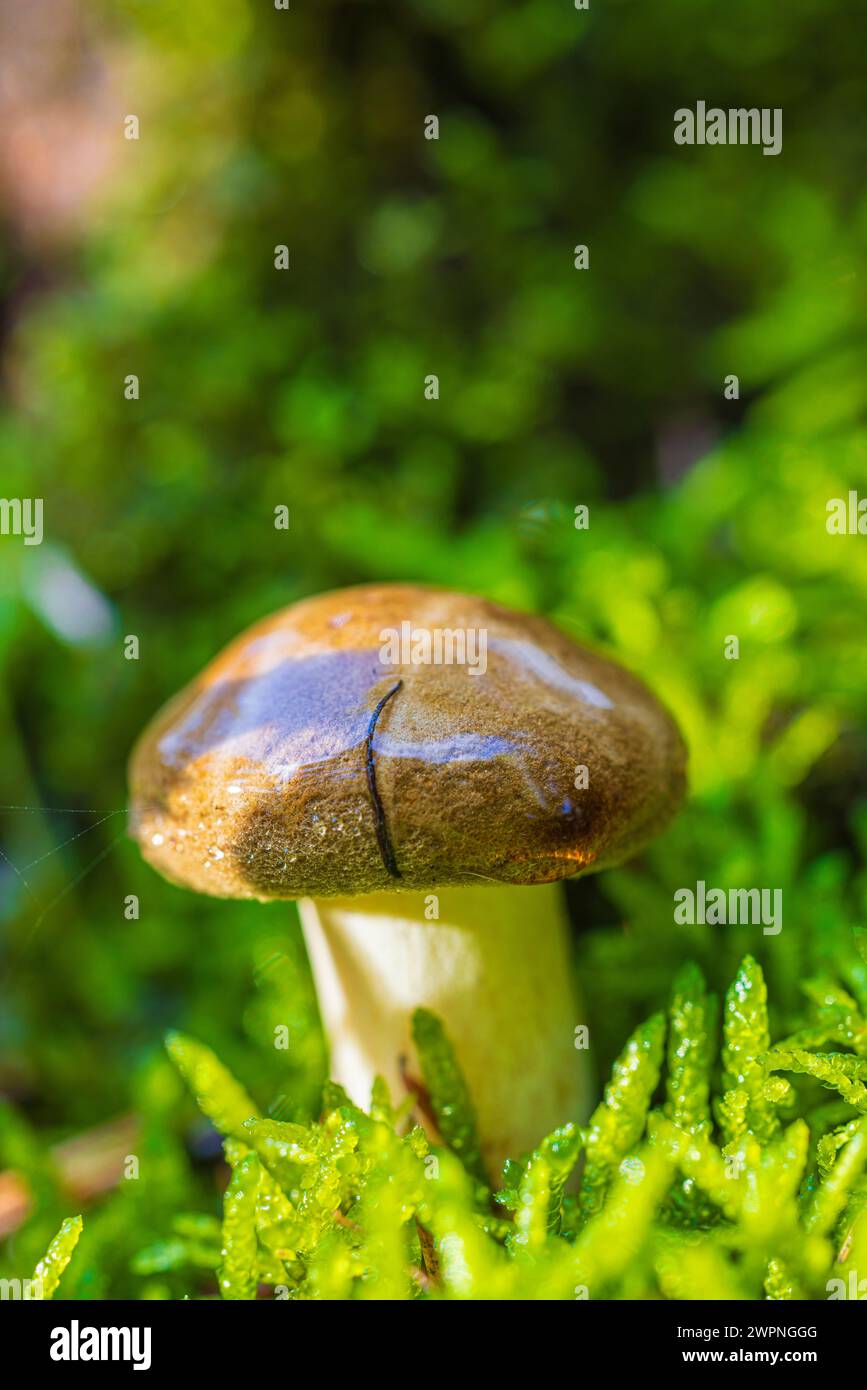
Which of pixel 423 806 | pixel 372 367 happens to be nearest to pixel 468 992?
pixel 423 806

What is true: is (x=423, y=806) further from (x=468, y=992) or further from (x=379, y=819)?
(x=468, y=992)

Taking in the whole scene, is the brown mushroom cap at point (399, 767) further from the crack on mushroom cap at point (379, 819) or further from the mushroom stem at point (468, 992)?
the mushroom stem at point (468, 992)

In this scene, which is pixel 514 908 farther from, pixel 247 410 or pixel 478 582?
pixel 247 410

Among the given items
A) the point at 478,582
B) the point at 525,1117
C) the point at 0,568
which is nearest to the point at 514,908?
the point at 525,1117

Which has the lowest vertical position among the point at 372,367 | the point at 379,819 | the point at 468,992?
the point at 468,992

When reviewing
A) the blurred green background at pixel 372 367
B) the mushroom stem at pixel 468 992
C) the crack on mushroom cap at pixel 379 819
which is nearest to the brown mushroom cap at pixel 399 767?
the crack on mushroom cap at pixel 379 819

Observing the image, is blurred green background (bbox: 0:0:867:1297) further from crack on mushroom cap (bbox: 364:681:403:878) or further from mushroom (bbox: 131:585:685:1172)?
crack on mushroom cap (bbox: 364:681:403:878)

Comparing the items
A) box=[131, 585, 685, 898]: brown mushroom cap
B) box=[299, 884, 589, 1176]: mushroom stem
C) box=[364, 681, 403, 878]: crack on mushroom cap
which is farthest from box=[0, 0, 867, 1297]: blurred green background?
box=[364, 681, 403, 878]: crack on mushroom cap
